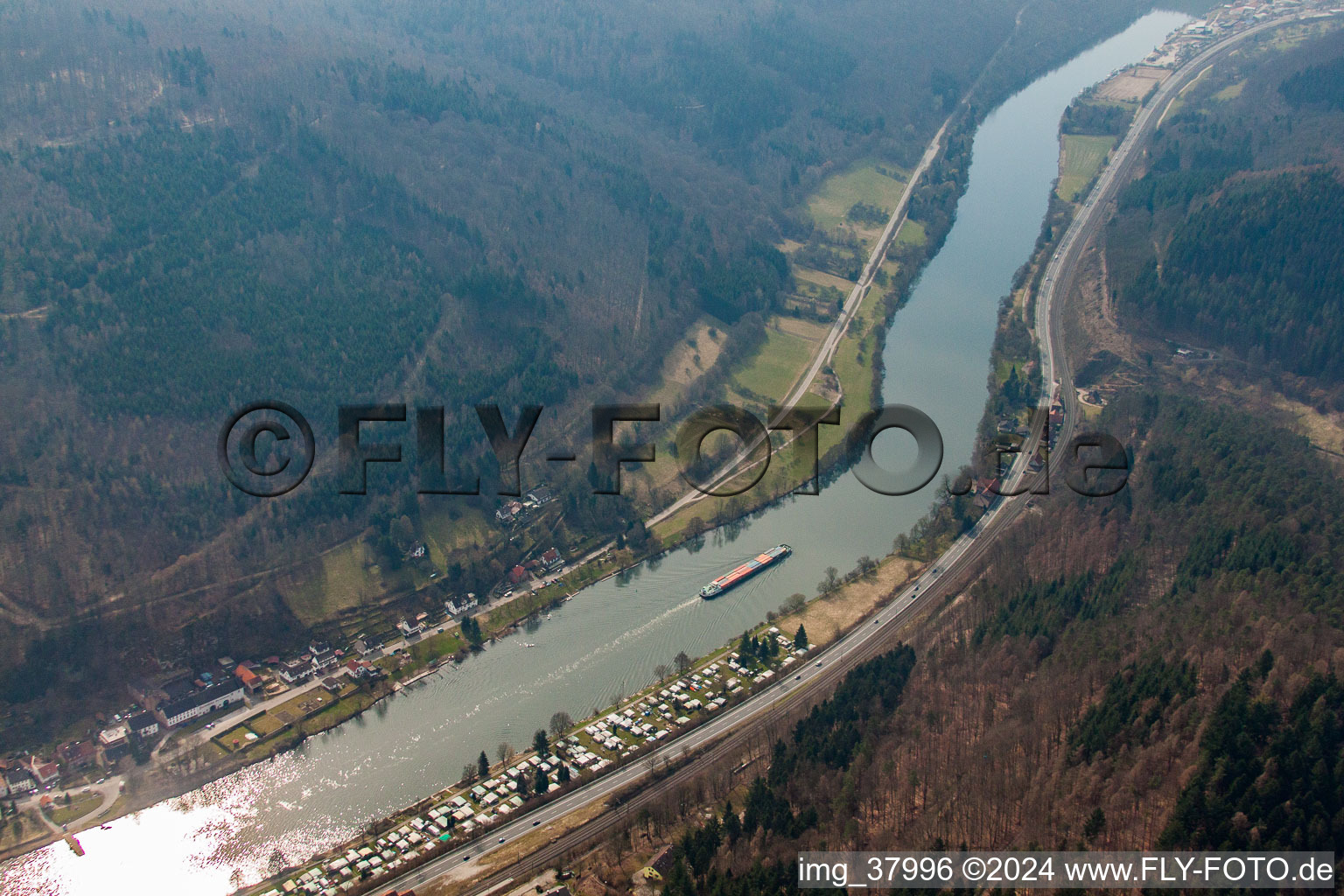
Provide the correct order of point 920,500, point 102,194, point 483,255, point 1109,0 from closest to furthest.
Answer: point 920,500
point 102,194
point 483,255
point 1109,0

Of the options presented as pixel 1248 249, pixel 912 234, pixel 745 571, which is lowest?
pixel 745 571

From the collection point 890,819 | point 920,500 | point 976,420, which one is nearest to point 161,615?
point 890,819

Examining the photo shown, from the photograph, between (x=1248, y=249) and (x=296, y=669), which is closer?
(x=296, y=669)

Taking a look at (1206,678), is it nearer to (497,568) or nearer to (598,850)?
(598,850)

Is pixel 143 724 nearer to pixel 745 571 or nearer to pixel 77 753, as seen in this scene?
pixel 77 753

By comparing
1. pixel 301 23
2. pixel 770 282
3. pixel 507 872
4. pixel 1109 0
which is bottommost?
pixel 507 872

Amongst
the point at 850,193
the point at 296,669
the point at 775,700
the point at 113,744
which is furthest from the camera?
the point at 850,193

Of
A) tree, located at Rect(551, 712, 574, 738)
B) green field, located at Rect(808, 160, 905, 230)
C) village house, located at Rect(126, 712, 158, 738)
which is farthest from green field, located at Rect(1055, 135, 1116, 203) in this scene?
village house, located at Rect(126, 712, 158, 738)

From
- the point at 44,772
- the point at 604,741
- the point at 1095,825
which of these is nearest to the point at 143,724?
the point at 44,772
